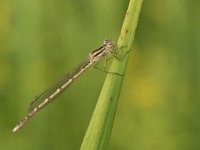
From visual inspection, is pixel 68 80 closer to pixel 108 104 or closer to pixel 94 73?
pixel 94 73

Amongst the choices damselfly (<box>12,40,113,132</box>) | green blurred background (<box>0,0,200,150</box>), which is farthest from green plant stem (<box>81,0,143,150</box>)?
green blurred background (<box>0,0,200,150</box>)

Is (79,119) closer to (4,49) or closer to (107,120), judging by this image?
(4,49)

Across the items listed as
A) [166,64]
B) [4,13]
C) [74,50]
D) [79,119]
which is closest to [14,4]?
[4,13]

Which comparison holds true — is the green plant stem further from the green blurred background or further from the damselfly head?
the green blurred background

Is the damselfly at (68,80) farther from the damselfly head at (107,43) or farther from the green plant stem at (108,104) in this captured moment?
the green plant stem at (108,104)

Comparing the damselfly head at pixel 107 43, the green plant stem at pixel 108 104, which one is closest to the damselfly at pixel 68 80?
the damselfly head at pixel 107 43

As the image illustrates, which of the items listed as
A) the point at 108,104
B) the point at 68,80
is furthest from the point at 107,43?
the point at 108,104
